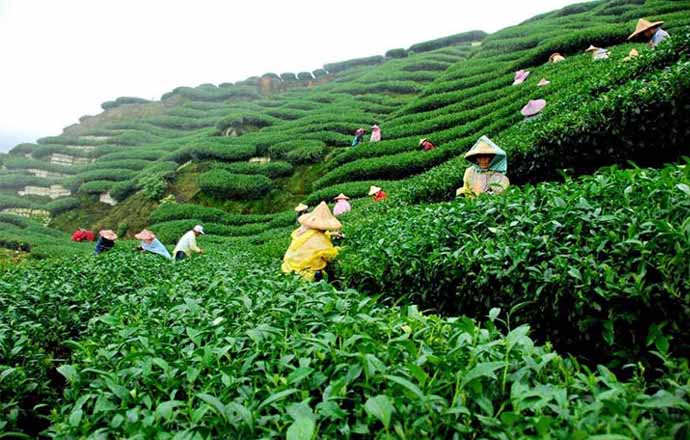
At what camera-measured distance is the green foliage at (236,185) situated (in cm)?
2020

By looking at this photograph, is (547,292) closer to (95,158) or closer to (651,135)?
(651,135)

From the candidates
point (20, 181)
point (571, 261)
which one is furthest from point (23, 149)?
point (571, 261)

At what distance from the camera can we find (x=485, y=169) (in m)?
6.41

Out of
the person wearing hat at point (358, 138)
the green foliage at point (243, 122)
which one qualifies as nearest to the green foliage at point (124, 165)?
the green foliage at point (243, 122)

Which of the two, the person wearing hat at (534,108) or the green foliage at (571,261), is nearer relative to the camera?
the green foliage at (571,261)

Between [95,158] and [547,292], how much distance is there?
118ft

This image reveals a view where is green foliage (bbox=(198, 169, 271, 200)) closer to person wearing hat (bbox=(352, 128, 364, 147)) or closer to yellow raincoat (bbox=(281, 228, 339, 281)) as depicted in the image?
person wearing hat (bbox=(352, 128, 364, 147))

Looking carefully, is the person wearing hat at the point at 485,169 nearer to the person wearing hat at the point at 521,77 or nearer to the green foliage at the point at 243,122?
the person wearing hat at the point at 521,77

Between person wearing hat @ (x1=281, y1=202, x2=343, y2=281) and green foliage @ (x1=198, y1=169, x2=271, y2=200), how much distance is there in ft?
46.4

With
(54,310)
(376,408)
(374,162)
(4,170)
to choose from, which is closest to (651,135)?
(376,408)

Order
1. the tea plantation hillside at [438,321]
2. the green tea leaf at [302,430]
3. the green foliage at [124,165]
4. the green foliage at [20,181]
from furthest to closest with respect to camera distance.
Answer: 1. the green foliage at [20,181]
2. the green foliage at [124,165]
3. the tea plantation hillside at [438,321]
4. the green tea leaf at [302,430]

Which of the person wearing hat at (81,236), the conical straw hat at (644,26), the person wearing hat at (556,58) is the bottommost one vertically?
the person wearing hat at (81,236)

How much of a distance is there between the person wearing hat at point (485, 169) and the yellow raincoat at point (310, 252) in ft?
7.10

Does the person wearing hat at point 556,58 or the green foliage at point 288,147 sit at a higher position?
the person wearing hat at point 556,58
